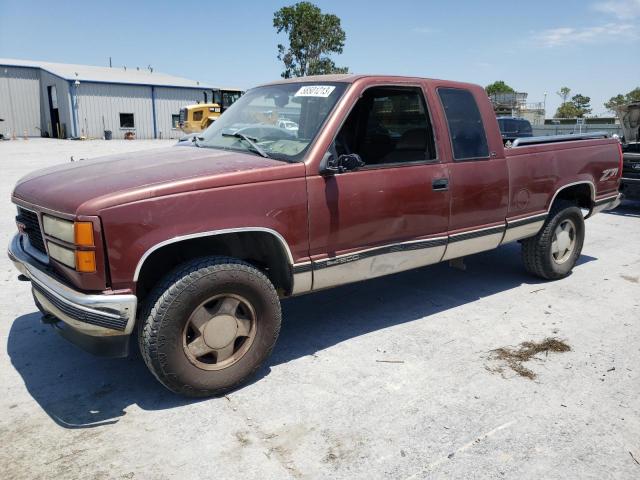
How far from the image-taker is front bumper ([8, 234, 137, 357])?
9.17 feet

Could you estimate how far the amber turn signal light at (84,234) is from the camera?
8.98 ft

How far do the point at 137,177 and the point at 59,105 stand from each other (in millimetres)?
36960

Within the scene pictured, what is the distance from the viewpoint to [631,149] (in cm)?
1034

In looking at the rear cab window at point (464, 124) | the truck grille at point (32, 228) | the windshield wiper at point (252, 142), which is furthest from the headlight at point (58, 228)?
the rear cab window at point (464, 124)

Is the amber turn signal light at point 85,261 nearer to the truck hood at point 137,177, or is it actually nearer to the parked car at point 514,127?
the truck hood at point 137,177

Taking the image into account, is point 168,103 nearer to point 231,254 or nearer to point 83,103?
point 83,103

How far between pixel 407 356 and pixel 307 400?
37.0 inches

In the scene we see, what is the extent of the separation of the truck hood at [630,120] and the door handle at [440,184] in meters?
9.03

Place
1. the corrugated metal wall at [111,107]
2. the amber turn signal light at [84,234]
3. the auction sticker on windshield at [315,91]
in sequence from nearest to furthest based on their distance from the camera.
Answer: the amber turn signal light at [84,234], the auction sticker on windshield at [315,91], the corrugated metal wall at [111,107]

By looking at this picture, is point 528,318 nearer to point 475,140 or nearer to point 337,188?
point 475,140

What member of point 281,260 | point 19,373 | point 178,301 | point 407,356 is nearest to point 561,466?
point 407,356

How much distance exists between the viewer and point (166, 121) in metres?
37.7

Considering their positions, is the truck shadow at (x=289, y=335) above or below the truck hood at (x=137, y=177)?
below

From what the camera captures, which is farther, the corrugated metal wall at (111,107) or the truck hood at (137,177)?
the corrugated metal wall at (111,107)
